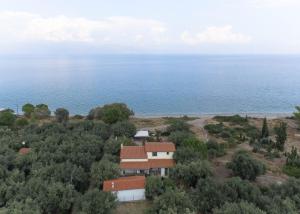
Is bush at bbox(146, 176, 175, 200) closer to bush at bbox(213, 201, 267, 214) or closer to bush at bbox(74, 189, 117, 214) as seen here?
bush at bbox(74, 189, 117, 214)

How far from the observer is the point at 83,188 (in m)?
24.7

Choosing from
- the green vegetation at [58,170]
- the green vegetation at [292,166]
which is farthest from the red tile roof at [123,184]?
the green vegetation at [292,166]

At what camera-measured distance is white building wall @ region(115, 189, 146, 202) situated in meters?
22.6

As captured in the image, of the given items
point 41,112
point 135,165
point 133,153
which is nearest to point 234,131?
point 133,153

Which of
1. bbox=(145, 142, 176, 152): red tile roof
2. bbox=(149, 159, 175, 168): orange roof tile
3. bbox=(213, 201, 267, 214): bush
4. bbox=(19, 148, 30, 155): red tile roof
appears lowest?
bbox=(149, 159, 175, 168): orange roof tile

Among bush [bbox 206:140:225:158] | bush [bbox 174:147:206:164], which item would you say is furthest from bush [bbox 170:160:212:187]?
bush [bbox 206:140:225:158]

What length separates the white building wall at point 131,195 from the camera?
2262cm

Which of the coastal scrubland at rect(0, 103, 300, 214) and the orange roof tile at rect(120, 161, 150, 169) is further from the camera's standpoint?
the orange roof tile at rect(120, 161, 150, 169)

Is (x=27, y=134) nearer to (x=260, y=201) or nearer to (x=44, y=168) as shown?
(x=44, y=168)

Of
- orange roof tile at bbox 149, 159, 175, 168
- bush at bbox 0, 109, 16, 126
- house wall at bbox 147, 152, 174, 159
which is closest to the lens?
orange roof tile at bbox 149, 159, 175, 168

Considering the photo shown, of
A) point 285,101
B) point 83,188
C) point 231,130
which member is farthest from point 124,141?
point 285,101

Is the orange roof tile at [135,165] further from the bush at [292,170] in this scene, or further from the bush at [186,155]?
the bush at [292,170]

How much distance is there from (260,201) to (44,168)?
61.8 ft

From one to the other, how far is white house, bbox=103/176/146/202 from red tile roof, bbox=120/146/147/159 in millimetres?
4622
